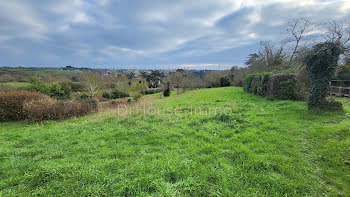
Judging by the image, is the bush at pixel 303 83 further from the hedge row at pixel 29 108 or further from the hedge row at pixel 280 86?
the hedge row at pixel 29 108

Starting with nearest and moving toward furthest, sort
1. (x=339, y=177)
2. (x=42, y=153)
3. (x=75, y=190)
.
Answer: (x=75, y=190) → (x=339, y=177) → (x=42, y=153)

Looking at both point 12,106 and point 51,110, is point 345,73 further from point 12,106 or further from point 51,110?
point 12,106

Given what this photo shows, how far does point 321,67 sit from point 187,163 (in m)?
7.49

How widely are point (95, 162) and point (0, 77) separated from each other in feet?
101

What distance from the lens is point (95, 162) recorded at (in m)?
2.89

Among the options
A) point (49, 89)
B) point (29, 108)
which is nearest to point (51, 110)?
point (29, 108)

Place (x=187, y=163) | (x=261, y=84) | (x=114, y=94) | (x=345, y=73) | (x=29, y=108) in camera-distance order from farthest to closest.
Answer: (x=114, y=94), (x=345, y=73), (x=261, y=84), (x=29, y=108), (x=187, y=163)

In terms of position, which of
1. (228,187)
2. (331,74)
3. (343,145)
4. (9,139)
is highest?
(331,74)

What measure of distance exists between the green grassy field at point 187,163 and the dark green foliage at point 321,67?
1455 mm

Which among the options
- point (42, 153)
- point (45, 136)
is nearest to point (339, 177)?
point (42, 153)

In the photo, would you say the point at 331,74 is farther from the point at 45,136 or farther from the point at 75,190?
the point at 45,136

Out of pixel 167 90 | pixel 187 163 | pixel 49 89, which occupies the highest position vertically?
pixel 49 89

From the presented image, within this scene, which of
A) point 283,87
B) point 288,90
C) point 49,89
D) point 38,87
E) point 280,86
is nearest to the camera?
point 288,90

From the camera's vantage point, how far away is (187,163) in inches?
109
